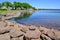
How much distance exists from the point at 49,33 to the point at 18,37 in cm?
178

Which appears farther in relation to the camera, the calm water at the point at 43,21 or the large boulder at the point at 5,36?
the calm water at the point at 43,21

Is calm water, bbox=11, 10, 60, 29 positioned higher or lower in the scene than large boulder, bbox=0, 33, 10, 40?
lower

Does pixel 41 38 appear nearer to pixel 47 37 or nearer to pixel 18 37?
pixel 47 37

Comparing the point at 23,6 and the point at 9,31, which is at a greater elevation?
the point at 9,31

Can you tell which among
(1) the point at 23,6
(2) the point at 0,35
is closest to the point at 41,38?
(2) the point at 0,35

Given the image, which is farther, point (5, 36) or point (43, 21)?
point (43, 21)

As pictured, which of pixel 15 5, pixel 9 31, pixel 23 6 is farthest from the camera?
pixel 23 6

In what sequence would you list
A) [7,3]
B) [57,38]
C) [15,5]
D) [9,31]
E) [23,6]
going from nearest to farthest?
[57,38], [9,31], [7,3], [15,5], [23,6]

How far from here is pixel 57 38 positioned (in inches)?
307

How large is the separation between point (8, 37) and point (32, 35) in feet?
4.05

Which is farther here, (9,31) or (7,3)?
(7,3)

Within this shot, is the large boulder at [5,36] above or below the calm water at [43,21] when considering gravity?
Result: above

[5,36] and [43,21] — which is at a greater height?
[5,36]

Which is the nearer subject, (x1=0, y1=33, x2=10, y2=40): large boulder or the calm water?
(x1=0, y1=33, x2=10, y2=40): large boulder
